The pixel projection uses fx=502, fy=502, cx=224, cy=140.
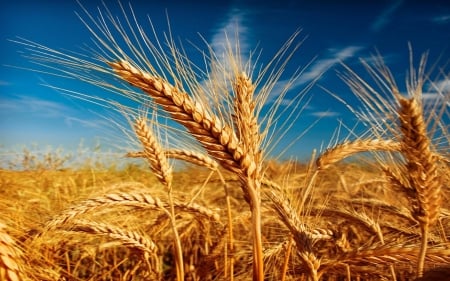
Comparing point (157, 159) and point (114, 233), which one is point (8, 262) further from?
point (157, 159)

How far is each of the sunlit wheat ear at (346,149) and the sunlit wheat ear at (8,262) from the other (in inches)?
64.9

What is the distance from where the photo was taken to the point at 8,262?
1.53 m

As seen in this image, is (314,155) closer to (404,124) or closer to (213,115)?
(404,124)

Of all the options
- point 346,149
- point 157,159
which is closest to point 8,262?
point 157,159

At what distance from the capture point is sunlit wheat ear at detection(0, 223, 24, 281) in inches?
60.0

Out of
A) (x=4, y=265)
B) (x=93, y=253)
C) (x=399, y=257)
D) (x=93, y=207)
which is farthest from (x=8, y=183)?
(x=399, y=257)

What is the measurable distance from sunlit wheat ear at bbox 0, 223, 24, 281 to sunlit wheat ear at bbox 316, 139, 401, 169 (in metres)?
1.65

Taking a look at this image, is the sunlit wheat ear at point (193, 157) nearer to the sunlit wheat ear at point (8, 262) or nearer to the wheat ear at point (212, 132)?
the wheat ear at point (212, 132)

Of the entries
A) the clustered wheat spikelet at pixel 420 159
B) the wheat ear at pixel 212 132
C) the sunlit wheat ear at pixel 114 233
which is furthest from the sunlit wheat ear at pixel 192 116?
the sunlit wheat ear at pixel 114 233

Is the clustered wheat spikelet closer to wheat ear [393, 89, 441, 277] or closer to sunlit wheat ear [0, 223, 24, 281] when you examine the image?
wheat ear [393, 89, 441, 277]

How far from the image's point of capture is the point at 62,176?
6.86 meters

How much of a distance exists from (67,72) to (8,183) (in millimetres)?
3311

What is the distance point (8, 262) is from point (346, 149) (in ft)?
6.13

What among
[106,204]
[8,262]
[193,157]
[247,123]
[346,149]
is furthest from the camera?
[193,157]
